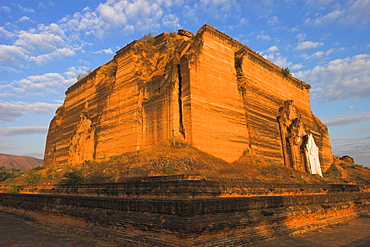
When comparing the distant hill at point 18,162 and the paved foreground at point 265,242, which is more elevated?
the distant hill at point 18,162

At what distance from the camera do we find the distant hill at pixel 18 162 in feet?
352

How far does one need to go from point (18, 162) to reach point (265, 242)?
129395 millimetres

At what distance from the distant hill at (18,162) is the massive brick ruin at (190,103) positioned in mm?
94340

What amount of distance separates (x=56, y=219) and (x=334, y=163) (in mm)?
35207

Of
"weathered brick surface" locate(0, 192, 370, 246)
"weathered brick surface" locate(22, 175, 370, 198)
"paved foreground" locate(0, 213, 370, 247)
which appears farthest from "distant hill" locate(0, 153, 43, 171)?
"weathered brick surface" locate(0, 192, 370, 246)

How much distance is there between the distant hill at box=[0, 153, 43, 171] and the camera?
107 metres

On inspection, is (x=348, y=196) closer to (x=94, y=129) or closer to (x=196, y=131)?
(x=196, y=131)

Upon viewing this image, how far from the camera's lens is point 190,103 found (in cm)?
1716

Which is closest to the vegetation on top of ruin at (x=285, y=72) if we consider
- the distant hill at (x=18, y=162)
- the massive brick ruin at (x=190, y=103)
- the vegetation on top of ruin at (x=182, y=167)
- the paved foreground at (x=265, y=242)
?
the massive brick ruin at (x=190, y=103)

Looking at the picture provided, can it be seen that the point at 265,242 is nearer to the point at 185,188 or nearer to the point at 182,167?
the point at 185,188

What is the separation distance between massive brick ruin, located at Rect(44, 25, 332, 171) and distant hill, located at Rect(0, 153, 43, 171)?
9434cm

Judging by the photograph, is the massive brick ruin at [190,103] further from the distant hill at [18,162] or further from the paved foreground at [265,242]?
the distant hill at [18,162]

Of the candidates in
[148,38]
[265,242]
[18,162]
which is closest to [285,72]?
[148,38]

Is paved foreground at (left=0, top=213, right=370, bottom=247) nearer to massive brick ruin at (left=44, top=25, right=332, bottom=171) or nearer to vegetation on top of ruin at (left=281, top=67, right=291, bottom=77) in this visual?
massive brick ruin at (left=44, top=25, right=332, bottom=171)
